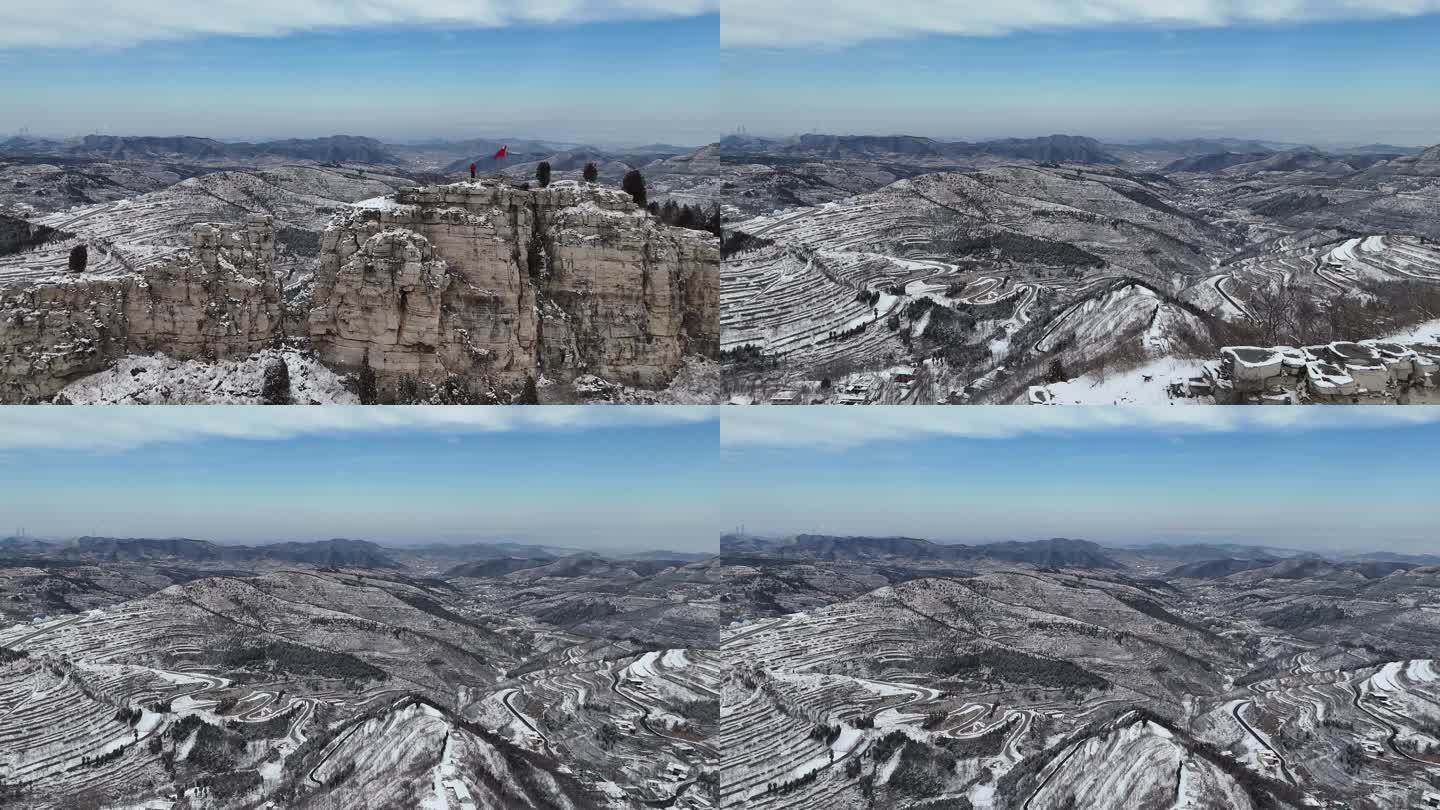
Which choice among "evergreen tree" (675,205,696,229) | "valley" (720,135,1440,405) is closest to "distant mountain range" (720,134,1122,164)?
"valley" (720,135,1440,405)

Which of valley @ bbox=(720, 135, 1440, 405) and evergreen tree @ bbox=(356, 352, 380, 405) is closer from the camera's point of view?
evergreen tree @ bbox=(356, 352, 380, 405)

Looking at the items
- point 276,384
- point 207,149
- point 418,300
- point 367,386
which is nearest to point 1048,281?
point 418,300

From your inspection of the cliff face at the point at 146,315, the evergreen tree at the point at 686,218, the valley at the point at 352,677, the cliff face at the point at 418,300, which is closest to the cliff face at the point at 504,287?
the cliff face at the point at 418,300

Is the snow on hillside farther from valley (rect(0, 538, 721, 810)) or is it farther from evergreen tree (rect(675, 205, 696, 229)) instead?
evergreen tree (rect(675, 205, 696, 229))

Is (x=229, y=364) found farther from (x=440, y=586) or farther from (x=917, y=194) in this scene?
(x=917, y=194)

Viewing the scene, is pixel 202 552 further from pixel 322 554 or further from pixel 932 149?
pixel 932 149
